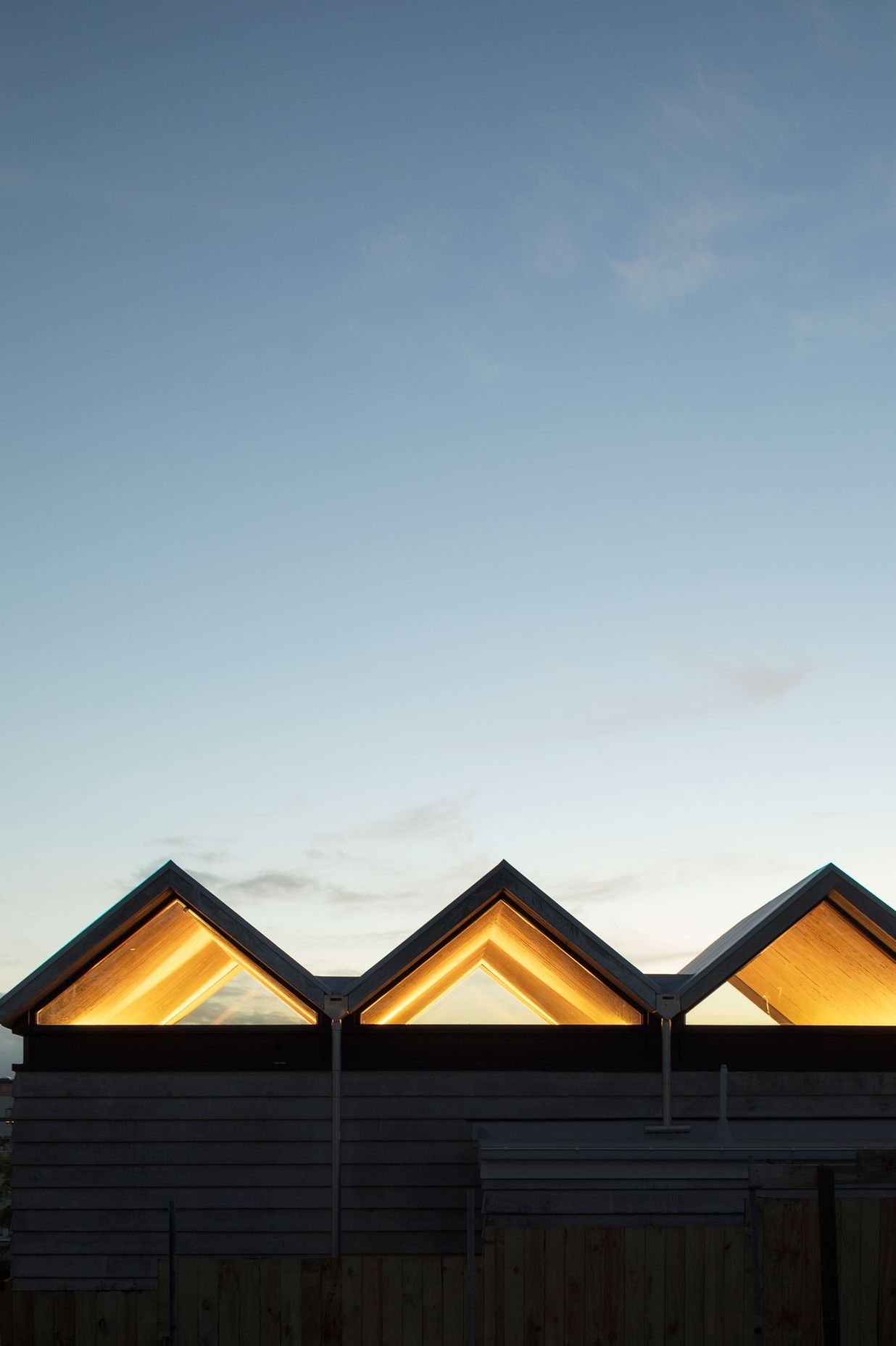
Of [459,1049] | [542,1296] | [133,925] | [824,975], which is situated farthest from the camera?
[824,975]

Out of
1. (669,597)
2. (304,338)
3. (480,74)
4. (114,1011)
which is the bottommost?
(114,1011)

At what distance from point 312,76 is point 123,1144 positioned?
13.7 metres

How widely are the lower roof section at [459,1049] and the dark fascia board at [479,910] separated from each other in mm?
703

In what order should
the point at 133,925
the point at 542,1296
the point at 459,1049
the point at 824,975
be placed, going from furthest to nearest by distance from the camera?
the point at 824,975, the point at 459,1049, the point at 133,925, the point at 542,1296

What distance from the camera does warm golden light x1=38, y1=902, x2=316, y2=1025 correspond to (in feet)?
50.6

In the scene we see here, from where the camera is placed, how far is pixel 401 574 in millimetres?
22844

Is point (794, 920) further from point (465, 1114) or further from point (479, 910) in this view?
point (465, 1114)

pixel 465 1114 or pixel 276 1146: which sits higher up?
pixel 465 1114

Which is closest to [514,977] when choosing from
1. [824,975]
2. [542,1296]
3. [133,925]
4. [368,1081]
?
[368,1081]

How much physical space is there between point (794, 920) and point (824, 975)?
1.83 meters

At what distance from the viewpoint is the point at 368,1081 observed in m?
15.3

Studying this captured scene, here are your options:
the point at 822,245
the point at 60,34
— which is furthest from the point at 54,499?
the point at 822,245

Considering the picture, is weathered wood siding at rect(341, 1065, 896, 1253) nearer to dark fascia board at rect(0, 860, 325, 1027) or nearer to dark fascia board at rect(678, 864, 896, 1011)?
dark fascia board at rect(678, 864, 896, 1011)

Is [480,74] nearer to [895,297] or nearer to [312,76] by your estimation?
[312,76]
